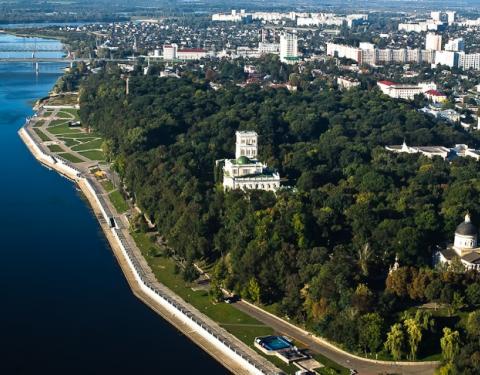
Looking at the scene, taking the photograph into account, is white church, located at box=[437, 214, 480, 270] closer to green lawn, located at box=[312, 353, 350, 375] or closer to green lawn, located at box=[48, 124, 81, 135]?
green lawn, located at box=[312, 353, 350, 375]

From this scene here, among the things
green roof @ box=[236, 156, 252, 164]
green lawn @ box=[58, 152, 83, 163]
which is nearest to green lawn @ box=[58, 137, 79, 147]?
green lawn @ box=[58, 152, 83, 163]

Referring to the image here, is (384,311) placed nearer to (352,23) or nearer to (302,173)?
(302,173)

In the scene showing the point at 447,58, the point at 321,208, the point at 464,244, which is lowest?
the point at 447,58

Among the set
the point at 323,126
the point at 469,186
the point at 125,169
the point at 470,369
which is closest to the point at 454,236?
the point at 469,186

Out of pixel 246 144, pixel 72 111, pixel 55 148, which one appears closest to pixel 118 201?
pixel 246 144

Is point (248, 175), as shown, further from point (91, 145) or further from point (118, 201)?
point (91, 145)

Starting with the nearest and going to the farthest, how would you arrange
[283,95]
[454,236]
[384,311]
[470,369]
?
[470,369], [384,311], [454,236], [283,95]

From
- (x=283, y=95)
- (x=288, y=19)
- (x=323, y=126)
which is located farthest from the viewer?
(x=288, y=19)
